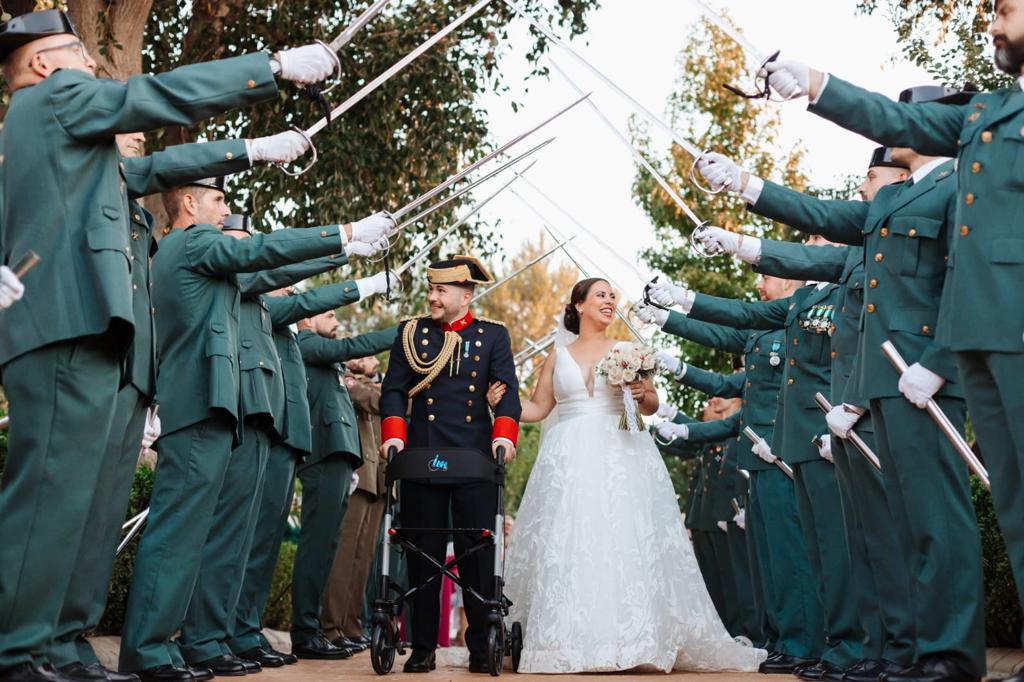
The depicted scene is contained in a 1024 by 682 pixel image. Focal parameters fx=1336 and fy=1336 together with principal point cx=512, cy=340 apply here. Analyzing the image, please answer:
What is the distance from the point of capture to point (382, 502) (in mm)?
11461

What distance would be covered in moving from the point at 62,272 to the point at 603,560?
12.7ft

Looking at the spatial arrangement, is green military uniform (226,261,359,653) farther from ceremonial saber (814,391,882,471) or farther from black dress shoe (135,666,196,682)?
ceremonial saber (814,391,882,471)

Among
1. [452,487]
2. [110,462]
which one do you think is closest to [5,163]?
[110,462]

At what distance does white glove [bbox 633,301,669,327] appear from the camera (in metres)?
9.52

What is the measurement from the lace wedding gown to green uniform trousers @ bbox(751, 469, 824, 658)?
0.35 metres

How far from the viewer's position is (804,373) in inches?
313

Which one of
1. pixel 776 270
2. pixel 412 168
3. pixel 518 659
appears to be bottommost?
pixel 518 659

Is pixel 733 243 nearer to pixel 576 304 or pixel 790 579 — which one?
pixel 576 304

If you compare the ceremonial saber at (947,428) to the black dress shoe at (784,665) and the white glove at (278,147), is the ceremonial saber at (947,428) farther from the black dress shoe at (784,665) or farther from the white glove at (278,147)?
the black dress shoe at (784,665)

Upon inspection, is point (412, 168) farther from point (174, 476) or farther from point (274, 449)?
point (174, 476)

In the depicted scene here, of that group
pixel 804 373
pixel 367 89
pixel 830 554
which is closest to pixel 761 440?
pixel 804 373

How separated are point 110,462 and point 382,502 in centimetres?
652

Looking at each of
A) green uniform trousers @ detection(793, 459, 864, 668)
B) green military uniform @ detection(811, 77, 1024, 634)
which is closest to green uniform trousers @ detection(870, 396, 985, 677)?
green military uniform @ detection(811, 77, 1024, 634)

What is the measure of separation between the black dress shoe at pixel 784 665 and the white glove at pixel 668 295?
7.66 ft
